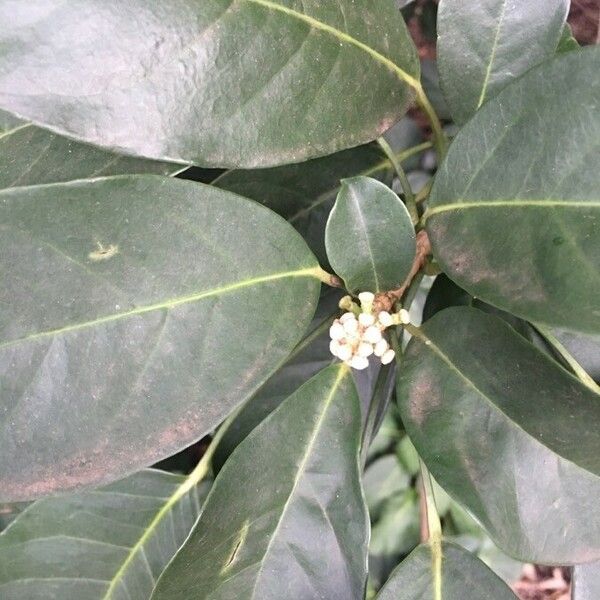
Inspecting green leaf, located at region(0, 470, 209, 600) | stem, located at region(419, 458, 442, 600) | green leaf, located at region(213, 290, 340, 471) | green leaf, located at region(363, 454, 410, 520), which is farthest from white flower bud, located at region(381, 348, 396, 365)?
green leaf, located at region(363, 454, 410, 520)

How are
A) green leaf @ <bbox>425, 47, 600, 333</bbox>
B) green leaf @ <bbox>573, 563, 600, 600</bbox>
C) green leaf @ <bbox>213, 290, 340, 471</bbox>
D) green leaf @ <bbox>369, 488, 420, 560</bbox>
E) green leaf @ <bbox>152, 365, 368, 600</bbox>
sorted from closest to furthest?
green leaf @ <bbox>425, 47, 600, 333</bbox>, green leaf @ <bbox>152, 365, 368, 600</bbox>, green leaf @ <bbox>573, 563, 600, 600</bbox>, green leaf @ <bbox>213, 290, 340, 471</bbox>, green leaf @ <bbox>369, 488, 420, 560</bbox>

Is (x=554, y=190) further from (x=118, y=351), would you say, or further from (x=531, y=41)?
(x=118, y=351)

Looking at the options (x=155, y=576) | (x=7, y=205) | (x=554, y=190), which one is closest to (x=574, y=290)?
(x=554, y=190)

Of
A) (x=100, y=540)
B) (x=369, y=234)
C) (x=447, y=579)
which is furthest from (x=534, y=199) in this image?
(x=100, y=540)

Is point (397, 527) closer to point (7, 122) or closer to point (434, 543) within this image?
point (434, 543)

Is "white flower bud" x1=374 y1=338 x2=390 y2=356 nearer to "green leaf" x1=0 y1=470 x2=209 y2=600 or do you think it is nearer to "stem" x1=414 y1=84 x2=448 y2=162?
"stem" x1=414 y1=84 x2=448 y2=162

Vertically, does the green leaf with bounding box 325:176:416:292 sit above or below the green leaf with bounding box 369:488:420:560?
above
